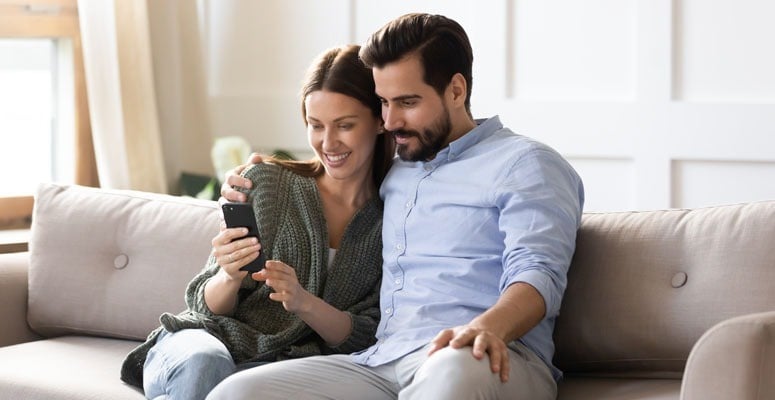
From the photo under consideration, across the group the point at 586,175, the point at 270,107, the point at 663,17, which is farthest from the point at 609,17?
the point at 270,107

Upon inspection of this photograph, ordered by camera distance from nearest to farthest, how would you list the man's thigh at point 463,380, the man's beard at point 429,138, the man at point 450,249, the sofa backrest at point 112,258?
the man's thigh at point 463,380, the man at point 450,249, the man's beard at point 429,138, the sofa backrest at point 112,258

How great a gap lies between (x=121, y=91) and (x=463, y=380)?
87.1 inches

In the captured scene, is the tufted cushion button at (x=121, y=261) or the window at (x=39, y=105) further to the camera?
the window at (x=39, y=105)

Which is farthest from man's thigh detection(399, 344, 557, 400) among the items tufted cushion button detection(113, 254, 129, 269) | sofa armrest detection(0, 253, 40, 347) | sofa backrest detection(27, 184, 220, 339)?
sofa armrest detection(0, 253, 40, 347)

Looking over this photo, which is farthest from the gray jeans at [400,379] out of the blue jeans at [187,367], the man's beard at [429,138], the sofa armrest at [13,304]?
the sofa armrest at [13,304]

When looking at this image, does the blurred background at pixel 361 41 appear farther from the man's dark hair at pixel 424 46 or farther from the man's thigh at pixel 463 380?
the man's thigh at pixel 463 380

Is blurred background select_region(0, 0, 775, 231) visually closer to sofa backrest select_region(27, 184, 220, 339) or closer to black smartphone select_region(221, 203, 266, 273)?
sofa backrest select_region(27, 184, 220, 339)

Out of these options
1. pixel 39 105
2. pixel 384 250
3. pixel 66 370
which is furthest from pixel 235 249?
pixel 39 105

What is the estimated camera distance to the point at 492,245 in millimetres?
2008

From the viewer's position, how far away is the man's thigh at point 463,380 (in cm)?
167

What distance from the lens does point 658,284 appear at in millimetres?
2033

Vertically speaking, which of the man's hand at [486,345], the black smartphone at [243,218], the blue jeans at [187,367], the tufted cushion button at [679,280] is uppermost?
the black smartphone at [243,218]

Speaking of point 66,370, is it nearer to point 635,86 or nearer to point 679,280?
point 679,280

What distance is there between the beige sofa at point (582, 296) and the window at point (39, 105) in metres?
0.89
